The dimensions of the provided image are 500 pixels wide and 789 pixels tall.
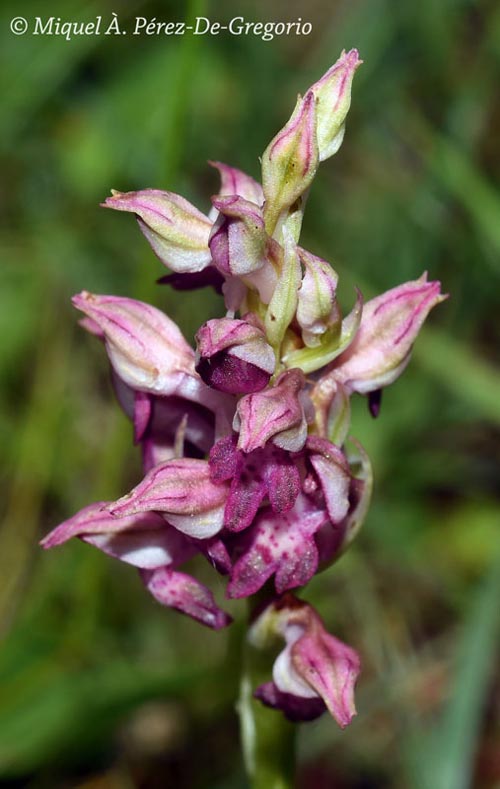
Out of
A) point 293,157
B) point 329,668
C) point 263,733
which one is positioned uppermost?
point 293,157

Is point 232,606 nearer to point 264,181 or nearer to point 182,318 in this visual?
point 182,318

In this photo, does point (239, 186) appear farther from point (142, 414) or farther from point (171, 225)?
point (142, 414)

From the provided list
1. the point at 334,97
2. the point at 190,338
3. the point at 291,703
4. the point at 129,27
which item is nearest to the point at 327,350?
the point at 334,97

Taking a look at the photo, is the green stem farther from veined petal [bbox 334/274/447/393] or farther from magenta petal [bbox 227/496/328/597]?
veined petal [bbox 334/274/447/393]

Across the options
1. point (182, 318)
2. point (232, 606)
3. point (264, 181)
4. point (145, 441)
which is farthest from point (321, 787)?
point (264, 181)

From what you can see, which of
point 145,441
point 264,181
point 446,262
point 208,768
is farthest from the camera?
point 446,262
